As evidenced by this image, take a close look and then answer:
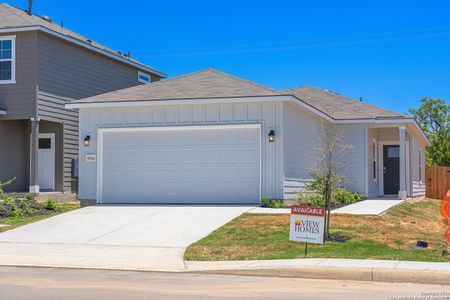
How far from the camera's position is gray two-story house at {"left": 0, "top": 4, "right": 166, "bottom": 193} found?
22.2m

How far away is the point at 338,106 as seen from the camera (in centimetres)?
2648

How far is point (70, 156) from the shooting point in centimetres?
2439

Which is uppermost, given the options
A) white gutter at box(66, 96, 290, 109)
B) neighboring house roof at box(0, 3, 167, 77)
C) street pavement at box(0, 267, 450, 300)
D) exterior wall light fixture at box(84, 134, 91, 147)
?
neighboring house roof at box(0, 3, 167, 77)

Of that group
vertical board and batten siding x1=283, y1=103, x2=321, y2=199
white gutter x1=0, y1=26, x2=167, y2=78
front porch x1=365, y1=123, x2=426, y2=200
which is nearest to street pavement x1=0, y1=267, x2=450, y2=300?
vertical board and batten siding x1=283, y1=103, x2=321, y2=199

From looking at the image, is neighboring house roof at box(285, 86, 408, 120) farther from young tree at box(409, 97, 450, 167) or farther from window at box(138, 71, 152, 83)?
young tree at box(409, 97, 450, 167)

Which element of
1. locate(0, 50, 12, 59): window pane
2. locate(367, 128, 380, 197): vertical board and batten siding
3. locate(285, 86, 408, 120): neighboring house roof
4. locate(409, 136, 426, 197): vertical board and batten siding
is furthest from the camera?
locate(409, 136, 426, 197): vertical board and batten siding

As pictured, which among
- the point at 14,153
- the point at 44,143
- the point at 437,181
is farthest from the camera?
the point at 437,181

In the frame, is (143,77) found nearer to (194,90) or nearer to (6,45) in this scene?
(6,45)

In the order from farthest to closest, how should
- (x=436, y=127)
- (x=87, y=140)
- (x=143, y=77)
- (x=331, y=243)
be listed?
(x=436, y=127), (x=143, y=77), (x=87, y=140), (x=331, y=243)

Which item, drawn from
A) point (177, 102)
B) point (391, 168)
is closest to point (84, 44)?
point (177, 102)

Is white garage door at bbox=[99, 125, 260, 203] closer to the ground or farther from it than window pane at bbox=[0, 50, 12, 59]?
closer to the ground

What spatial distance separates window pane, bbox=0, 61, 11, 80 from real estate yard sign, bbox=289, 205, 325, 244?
47.9 ft

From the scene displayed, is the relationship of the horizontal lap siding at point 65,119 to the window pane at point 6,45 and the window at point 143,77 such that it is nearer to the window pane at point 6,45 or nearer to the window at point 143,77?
the window pane at point 6,45

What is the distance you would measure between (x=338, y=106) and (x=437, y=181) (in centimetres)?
1075
